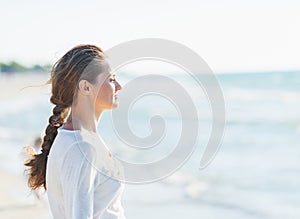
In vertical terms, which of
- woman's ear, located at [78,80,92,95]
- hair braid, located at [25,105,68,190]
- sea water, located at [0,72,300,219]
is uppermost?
woman's ear, located at [78,80,92,95]

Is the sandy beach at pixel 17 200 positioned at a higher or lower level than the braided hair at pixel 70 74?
lower

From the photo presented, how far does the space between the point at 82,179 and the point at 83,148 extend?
3.4 inches

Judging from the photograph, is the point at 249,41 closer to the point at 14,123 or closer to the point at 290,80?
the point at 290,80

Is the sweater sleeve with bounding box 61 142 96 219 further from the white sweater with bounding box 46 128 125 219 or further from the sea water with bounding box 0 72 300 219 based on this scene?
the sea water with bounding box 0 72 300 219

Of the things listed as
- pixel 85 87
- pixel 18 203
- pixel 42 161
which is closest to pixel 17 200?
pixel 18 203

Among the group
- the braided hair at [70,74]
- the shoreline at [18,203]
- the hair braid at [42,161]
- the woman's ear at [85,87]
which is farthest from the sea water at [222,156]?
the shoreline at [18,203]

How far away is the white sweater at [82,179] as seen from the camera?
189cm

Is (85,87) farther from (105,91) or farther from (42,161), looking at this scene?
(42,161)

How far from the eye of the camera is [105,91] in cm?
198

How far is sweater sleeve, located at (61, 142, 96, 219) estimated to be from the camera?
6.19 ft

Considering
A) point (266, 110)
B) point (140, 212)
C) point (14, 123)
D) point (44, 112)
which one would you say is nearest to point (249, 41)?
point (266, 110)

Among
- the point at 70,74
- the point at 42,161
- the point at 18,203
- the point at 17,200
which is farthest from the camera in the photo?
the point at 17,200

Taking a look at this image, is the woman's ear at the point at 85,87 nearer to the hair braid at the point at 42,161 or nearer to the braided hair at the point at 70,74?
the braided hair at the point at 70,74

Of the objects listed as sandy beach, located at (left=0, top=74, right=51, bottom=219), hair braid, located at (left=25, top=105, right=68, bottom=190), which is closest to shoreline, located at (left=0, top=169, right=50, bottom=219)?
sandy beach, located at (left=0, top=74, right=51, bottom=219)
